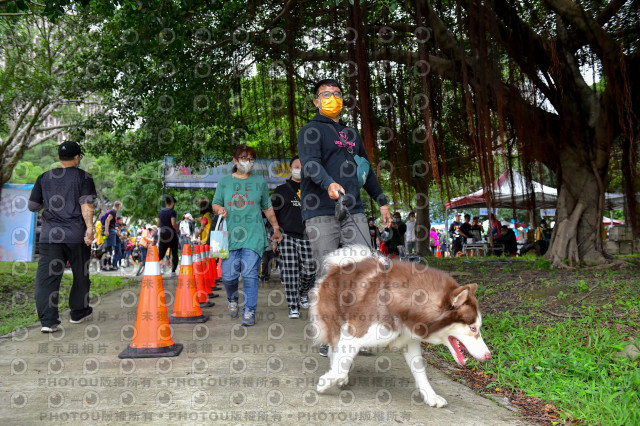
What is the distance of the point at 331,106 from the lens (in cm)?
383

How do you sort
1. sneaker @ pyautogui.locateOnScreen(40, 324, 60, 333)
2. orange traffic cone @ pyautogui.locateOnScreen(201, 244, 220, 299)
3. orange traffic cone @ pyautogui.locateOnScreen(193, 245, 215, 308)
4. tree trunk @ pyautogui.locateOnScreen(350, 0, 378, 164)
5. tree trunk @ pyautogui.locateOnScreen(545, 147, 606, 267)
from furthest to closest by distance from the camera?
tree trunk @ pyautogui.locateOnScreen(545, 147, 606, 267), orange traffic cone @ pyautogui.locateOnScreen(201, 244, 220, 299), orange traffic cone @ pyautogui.locateOnScreen(193, 245, 215, 308), tree trunk @ pyautogui.locateOnScreen(350, 0, 378, 164), sneaker @ pyautogui.locateOnScreen(40, 324, 60, 333)

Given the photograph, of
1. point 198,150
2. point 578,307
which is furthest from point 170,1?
point 578,307

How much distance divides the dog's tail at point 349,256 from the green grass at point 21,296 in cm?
366

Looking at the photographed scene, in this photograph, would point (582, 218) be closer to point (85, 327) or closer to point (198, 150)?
point (85, 327)

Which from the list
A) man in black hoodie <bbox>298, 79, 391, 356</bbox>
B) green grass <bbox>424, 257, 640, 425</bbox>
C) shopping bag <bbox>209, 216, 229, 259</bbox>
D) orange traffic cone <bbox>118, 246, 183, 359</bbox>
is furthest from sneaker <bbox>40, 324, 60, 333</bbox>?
green grass <bbox>424, 257, 640, 425</bbox>

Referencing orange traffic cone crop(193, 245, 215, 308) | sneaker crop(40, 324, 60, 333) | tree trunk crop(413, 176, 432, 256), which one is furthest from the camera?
tree trunk crop(413, 176, 432, 256)

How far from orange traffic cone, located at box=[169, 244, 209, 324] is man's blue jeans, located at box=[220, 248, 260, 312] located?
1.29 feet

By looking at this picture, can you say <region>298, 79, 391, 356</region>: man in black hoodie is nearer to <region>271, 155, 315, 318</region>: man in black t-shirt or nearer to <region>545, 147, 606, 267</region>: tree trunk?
<region>271, 155, 315, 318</region>: man in black t-shirt

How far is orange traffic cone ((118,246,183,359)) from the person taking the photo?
405cm

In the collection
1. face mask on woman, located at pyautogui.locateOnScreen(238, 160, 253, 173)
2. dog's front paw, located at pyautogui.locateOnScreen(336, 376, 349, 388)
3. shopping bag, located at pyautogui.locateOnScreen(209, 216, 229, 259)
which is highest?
face mask on woman, located at pyautogui.locateOnScreen(238, 160, 253, 173)

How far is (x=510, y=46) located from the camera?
24.2ft

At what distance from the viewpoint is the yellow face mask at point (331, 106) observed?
151 inches

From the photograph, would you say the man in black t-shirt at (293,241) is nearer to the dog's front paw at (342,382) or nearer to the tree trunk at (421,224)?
the dog's front paw at (342,382)

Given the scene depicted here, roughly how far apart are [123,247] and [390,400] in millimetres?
18258
